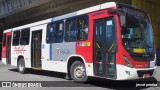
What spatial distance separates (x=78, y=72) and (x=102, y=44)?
74.5 inches

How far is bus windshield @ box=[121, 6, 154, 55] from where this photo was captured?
1005 centimetres

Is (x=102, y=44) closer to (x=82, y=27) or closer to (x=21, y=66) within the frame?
A: (x=82, y=27)

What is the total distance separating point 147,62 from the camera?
33.8 ft

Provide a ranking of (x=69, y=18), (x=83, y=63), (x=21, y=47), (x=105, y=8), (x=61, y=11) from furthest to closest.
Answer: (x=61, y=11) < (x=21, y=47) < (x=69, y=18) < (x=83, y=63) < (x=105, y=8)

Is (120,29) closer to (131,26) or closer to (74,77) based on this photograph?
(131,26)

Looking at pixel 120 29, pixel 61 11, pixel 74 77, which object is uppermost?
pixel 61 11

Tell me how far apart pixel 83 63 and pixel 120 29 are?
237 cm

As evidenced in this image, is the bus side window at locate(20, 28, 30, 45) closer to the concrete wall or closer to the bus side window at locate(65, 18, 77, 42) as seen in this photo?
the bus side window at locate(65, 18, 77, 42)

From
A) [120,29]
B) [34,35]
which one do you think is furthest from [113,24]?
[34,35]

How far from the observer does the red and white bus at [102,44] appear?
9.91 metres

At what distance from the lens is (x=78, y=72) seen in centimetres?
1184

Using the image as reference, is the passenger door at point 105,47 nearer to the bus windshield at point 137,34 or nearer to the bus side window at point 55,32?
the bus windshield at point 137,34

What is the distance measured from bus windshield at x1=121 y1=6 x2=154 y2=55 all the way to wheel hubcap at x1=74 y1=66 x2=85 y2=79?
7.82 ft

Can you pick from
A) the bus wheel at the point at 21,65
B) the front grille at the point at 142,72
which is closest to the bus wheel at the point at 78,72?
the front grille at the point at 142,72
